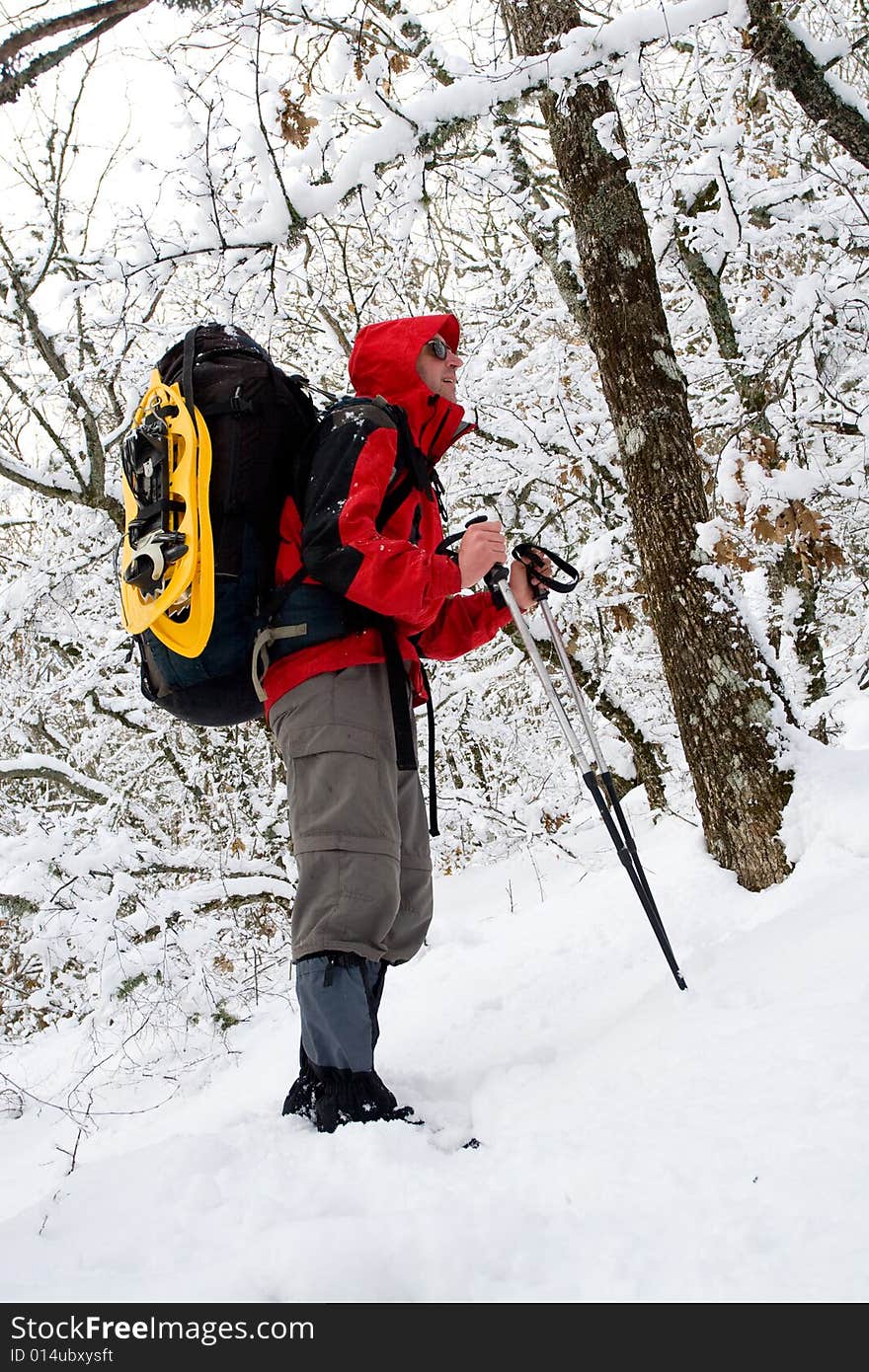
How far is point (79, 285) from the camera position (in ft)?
11.6

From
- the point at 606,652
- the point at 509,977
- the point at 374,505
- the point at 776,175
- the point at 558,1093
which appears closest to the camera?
the point at 558,1093

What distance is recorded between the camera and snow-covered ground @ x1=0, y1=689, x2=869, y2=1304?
1310 mm

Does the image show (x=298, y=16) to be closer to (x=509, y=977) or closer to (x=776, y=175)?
(x=776, y=175)

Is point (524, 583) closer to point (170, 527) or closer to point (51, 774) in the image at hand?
point (170, 527)

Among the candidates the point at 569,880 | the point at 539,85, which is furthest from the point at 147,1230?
the point at 569,880

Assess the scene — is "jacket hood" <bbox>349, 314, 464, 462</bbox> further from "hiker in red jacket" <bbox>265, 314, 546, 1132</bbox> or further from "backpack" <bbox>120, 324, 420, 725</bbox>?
"backpack" <bbox>120, 324, 420, 725</bbox>

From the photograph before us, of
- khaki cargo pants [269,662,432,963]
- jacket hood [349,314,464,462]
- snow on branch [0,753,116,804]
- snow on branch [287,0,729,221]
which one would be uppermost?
snow on branch [287,0,729,221]

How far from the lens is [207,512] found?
7.06 ft

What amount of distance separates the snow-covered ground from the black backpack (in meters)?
1.15

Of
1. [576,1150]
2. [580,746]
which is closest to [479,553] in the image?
[580,746]

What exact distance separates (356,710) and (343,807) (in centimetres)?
26

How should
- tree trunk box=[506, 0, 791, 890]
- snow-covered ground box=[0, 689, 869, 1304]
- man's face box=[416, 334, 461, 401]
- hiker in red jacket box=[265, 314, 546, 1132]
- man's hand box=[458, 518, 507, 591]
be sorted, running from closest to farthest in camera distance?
snow-covered ground box=[0, 689, 869, 1304] < hiker in red jacket box=[265, 314, 546, 1132] < man's hand box=[458, 518, 507, 591] < man's face box=[416, 334, 461, 401] < tree trunk box=[506, 0, 791, 890]

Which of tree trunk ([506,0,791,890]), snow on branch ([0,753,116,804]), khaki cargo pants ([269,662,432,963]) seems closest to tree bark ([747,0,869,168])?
tree trunk ([506,0,791,890])

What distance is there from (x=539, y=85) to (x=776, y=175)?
2.98 meters
